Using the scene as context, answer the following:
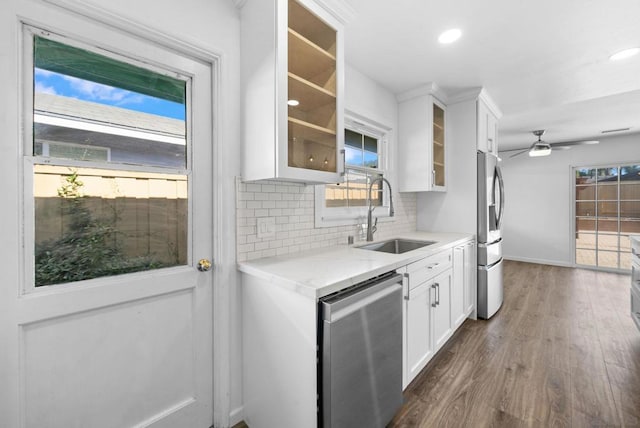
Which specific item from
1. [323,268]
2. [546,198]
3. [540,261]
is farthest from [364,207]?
[540,261]

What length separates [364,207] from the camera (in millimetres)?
2732

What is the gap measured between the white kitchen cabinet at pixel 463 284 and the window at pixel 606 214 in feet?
13.9

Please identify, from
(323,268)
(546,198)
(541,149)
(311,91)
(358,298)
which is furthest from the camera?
(546,198)

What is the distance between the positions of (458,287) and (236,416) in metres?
2.13

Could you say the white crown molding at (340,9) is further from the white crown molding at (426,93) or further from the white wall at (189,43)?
the white crown molding at (426,93)

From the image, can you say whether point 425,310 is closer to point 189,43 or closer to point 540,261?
point 189,43

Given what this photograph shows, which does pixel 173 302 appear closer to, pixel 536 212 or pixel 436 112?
pixel 436 112

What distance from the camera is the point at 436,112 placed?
3.14 meters

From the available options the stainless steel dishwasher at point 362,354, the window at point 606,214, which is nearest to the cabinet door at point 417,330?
the stainless steel dishwasher at point 362,354

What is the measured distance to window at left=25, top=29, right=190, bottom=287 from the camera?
1.12 meters

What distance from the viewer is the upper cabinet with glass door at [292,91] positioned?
145 cm

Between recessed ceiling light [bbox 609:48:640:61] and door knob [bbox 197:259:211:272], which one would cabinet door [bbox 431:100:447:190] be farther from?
door knob [bbox 197:259:211:272]

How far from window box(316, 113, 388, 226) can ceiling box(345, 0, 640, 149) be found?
551 mm

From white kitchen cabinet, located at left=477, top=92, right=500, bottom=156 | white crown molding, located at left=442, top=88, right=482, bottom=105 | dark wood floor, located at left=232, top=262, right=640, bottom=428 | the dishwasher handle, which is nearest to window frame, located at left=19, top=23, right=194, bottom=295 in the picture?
the dishwasher handle
